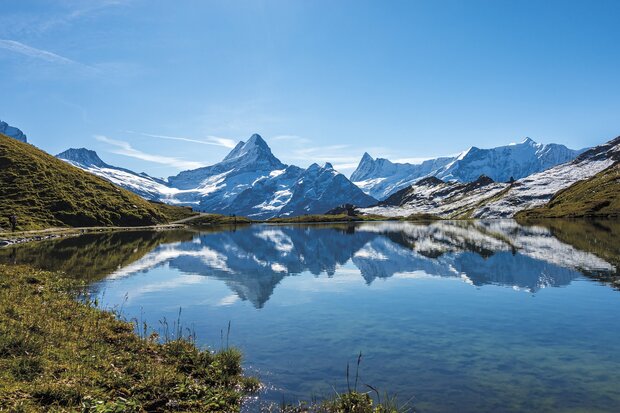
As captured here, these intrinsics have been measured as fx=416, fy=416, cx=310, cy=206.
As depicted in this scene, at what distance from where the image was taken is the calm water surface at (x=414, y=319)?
62.3ft

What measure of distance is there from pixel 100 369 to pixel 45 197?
174 meters

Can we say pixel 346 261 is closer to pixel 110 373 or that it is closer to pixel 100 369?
pixel 100 369

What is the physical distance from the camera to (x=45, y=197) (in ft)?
535

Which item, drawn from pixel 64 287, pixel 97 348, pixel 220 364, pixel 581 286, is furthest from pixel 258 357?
pixel 581 286

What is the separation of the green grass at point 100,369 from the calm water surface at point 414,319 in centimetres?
282

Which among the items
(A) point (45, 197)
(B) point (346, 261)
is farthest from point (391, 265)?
(A) point (45, 197)

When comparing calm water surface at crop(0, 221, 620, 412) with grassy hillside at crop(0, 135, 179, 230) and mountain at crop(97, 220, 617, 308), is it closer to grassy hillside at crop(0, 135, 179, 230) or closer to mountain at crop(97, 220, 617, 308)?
mountain at crop(97, 220, 617, 308)

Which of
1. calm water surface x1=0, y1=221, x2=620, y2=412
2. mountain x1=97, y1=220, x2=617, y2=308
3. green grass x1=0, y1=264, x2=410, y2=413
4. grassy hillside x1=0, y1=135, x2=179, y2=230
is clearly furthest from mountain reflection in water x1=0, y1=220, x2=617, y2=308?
grassy hillside x1=0, y1=135, x2=179, y2=230

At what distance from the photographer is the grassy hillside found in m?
146

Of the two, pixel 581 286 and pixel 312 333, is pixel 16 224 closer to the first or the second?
pixel 312 333

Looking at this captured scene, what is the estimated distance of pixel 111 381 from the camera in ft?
54.2

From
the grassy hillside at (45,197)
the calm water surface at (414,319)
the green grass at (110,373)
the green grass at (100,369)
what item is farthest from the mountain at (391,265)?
the grassy hillside at (45,197)

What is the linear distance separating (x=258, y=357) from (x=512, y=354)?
14164 mm

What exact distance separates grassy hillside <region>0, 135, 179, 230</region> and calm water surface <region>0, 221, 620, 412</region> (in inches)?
3748
